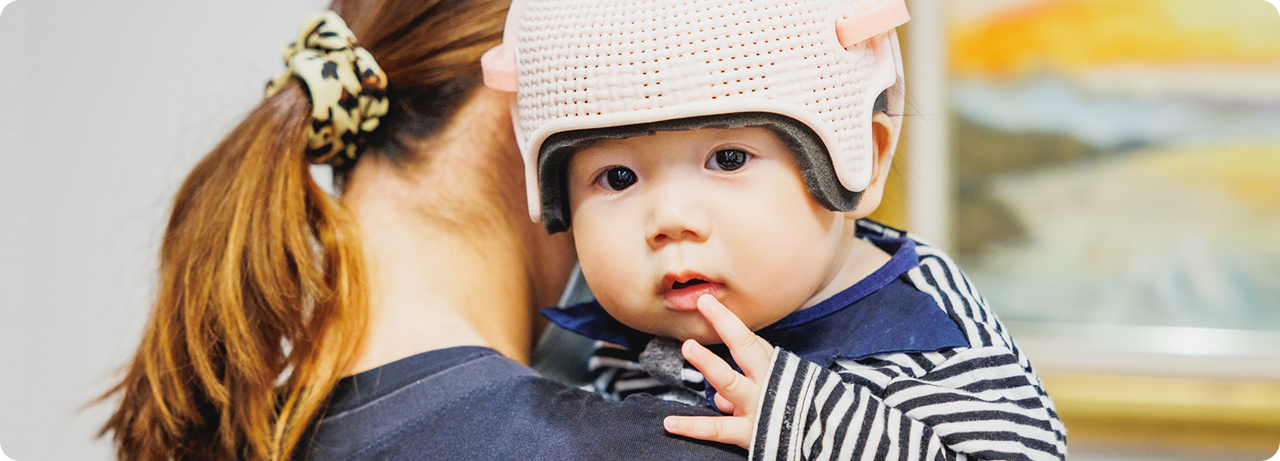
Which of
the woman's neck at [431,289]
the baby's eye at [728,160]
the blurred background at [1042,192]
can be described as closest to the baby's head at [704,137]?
the baby's eye at [728,160]

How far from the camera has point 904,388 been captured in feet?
1.82

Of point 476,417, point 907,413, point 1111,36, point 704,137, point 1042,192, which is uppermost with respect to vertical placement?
point 1111,36

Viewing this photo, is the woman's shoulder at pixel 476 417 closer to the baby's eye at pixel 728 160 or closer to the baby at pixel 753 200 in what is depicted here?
the baby at pixel 753 200

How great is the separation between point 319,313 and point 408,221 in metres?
0.10

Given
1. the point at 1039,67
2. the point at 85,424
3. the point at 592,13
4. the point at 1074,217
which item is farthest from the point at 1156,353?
the point at 85,424

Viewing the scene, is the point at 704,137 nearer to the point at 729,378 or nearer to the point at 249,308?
the point at 729,378

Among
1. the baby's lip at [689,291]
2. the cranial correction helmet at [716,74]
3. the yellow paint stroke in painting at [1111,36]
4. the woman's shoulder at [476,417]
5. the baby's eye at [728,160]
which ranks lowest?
the woman's shoulder at [476,417]

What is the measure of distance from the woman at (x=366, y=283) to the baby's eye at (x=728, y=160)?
151 millimetres

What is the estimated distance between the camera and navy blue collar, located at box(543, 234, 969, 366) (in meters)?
0.59

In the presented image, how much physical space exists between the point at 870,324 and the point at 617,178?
202mm

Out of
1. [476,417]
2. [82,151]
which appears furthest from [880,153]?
[82,151]

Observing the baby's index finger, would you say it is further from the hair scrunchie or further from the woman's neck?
the hair scrunchie

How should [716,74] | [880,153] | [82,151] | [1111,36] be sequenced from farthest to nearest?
1. [1111,36]
2. [82,151]
3. [880,153]
4. [716,74]

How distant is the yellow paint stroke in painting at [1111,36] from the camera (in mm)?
1482
